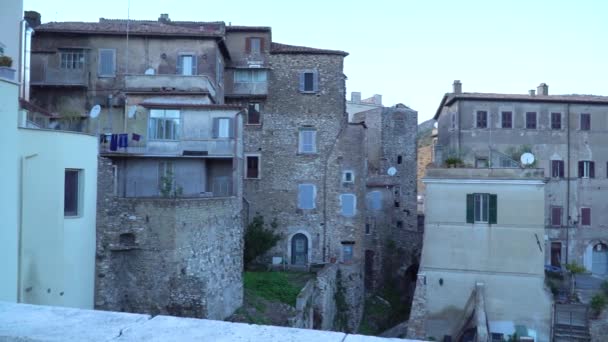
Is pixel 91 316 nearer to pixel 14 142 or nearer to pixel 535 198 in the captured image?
pixel 14 142

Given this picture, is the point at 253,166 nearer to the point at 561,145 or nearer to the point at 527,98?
the point at 527,98

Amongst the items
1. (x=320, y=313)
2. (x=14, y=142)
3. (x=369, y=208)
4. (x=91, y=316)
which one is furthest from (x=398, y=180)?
(x=91, y=316)

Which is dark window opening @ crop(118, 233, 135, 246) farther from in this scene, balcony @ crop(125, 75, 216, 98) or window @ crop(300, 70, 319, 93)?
window @ crop(300, 70, 319, 93)

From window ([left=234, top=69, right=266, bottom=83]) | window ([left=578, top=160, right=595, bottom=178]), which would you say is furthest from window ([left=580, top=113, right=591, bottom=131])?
window ([left=234, top=69, right=266, bottom=83])

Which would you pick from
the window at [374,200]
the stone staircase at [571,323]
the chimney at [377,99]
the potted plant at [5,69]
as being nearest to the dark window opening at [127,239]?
the potted plant at [5,69]

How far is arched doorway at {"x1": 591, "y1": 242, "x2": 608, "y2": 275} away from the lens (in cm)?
3472

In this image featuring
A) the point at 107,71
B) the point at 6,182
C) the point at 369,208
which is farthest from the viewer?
the point at 369,208

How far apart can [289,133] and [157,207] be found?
15852 millimetres

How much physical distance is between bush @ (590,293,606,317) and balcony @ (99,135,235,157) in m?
15.7

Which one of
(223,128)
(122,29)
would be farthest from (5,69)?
(122,29)

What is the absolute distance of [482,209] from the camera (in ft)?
73.2

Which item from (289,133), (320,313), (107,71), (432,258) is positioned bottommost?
(320,313)

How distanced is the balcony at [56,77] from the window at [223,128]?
790 centimetres

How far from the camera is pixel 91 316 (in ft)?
12.2
